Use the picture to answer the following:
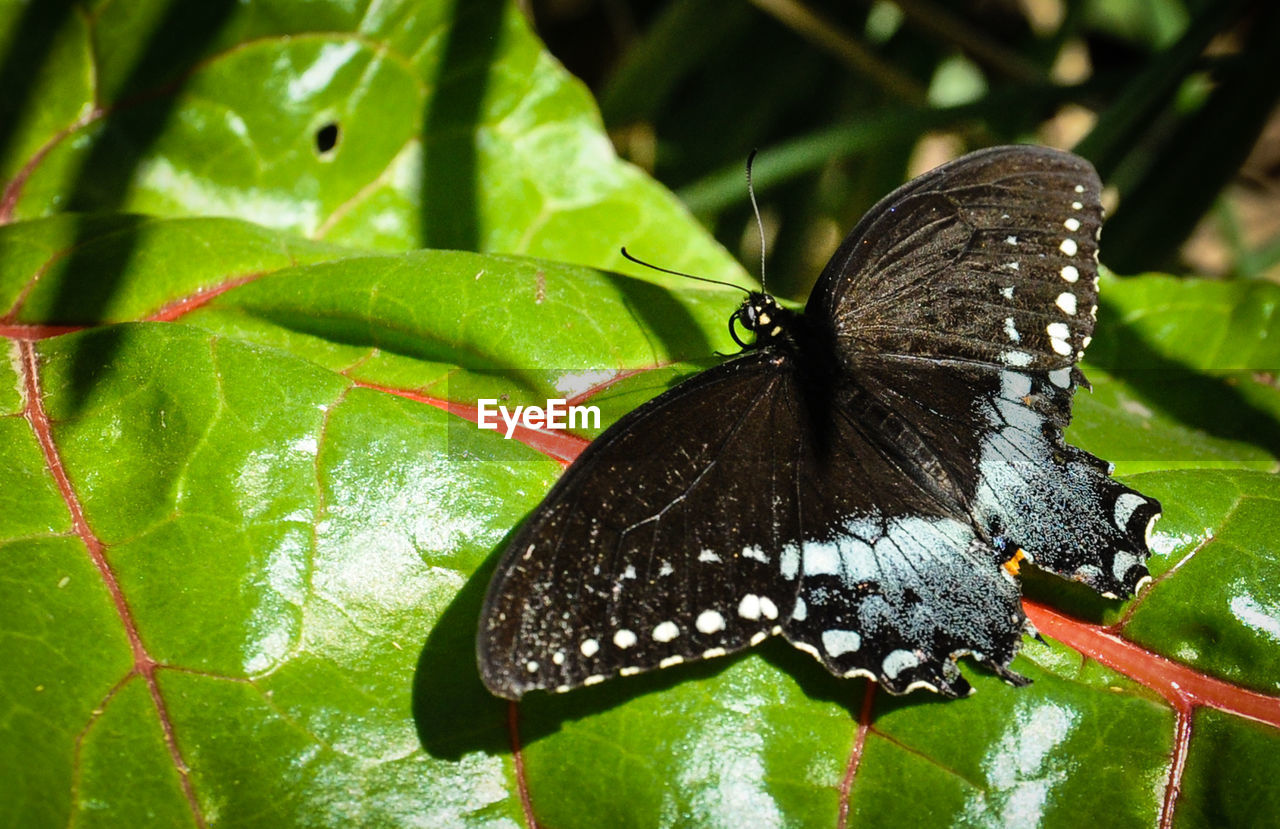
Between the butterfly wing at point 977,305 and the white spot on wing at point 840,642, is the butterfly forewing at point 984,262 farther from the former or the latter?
the white spot on wing at point 840,642

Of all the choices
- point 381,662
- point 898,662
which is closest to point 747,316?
point 898,662

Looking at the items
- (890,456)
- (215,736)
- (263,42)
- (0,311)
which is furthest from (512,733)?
(263,42)

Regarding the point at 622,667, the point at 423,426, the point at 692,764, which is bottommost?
the point at 692,764

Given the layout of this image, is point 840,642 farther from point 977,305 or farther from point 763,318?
point 977,305

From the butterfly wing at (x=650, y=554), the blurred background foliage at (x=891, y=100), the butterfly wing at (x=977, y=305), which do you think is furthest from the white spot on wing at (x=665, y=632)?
the blurred background foliage at (x=891, y=100)

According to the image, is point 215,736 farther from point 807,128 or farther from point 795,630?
point 807,128

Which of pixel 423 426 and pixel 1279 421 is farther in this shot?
pixel 1279 421
